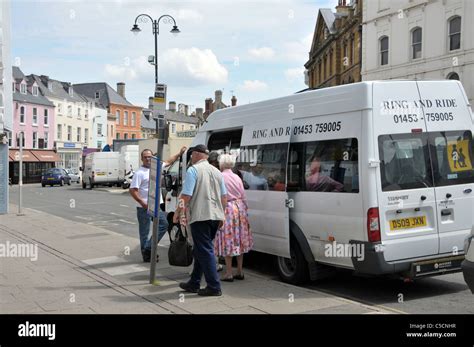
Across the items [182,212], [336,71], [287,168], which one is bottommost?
[182,212]

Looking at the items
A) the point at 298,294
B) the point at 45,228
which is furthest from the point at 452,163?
the point at 45,228

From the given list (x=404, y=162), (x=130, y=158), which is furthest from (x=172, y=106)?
(x=404, y=162)

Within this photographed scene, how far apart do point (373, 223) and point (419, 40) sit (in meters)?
29.2

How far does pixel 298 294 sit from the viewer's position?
6.70m

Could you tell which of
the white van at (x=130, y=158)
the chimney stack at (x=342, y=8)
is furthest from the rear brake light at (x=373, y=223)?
the chimney stack at (x=342, y=8)

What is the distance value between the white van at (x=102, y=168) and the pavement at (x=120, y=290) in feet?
95.5

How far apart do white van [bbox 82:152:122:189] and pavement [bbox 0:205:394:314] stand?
2912cm

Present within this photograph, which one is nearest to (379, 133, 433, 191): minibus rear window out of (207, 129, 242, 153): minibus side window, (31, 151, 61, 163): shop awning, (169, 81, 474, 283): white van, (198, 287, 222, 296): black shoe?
(169, 81, 474, 283): white van

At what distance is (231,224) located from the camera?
753 cm

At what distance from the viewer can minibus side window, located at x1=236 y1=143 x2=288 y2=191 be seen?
7.65 m
